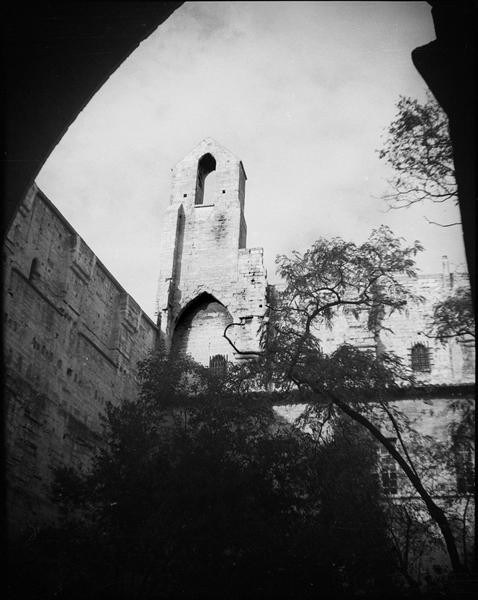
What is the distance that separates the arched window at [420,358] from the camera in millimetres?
18842

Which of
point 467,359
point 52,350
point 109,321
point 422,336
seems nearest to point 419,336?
point 422,336

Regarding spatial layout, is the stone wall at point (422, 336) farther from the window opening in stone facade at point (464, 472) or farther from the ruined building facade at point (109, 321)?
the window opening in stone facade at point (464, 472)

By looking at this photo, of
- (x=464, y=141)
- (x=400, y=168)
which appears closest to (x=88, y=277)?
(x=400, y=168)

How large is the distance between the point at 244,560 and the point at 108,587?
1941 millimetres

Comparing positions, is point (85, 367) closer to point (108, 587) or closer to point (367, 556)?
point (108, 587)

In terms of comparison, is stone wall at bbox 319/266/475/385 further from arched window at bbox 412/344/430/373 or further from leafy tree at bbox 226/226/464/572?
leafy tree at bbox 226/226/464/572

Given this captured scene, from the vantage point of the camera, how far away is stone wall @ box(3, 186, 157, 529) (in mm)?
12312

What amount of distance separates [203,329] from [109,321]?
4.00 metres

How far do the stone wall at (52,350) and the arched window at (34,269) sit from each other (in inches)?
0.9

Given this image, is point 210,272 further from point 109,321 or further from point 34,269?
point 34,269

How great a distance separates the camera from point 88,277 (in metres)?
16.1

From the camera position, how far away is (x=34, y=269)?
45.2 feet

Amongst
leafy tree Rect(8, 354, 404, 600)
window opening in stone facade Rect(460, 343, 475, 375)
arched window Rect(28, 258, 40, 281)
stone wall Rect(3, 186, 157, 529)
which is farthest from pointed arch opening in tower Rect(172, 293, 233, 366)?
leafy tree Rect(8, 354, 404, 600)

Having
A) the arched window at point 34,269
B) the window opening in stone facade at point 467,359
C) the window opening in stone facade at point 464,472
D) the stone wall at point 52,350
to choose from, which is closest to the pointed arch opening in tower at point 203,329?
the stone wall at point 52,350
